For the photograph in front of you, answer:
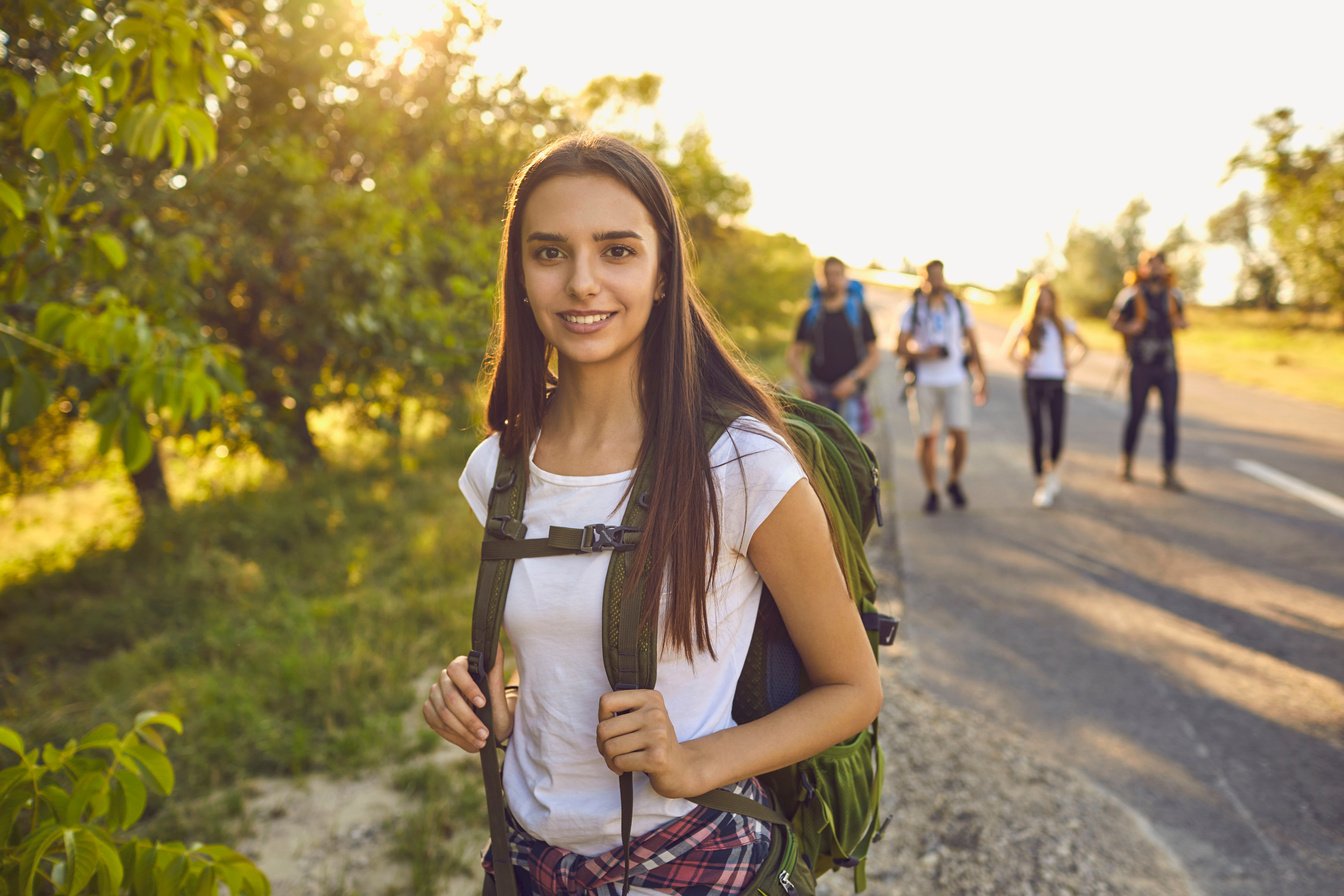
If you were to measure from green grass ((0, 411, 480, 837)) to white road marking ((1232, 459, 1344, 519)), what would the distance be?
22.2 ft

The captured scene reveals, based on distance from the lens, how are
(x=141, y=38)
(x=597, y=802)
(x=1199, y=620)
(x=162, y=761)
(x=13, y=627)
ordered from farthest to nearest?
(x=13, y=627)
(x=1199, y=620)
(x=141, y=38)
(x=162, y=761)
(x=597, y=802)

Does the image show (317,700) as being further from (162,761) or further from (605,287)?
(605,287)

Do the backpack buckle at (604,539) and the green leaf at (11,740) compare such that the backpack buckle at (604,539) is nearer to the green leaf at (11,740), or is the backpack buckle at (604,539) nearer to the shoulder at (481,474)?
the shoulder at (481,474)

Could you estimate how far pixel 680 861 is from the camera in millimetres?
1564

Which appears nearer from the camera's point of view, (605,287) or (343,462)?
(605,287)

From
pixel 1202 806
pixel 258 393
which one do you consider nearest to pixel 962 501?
pixel 1202 806

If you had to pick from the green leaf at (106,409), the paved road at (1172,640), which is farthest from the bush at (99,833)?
the paved road at (1172,640)

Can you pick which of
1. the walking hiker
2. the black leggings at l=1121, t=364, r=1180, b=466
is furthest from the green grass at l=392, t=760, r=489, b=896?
the black leggings at l=1121, t=364, r=1180, b=466

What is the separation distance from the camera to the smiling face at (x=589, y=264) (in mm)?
1628

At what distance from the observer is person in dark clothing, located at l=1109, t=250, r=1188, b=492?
8.19m

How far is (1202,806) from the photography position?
3.65 m

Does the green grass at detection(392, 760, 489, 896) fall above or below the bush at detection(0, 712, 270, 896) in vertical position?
below

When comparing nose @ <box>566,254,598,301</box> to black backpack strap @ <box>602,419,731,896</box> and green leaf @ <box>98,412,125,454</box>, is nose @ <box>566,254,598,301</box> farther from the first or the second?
green leaf @ <box>98,412,125,454</box>

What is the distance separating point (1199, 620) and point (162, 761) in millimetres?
5374
